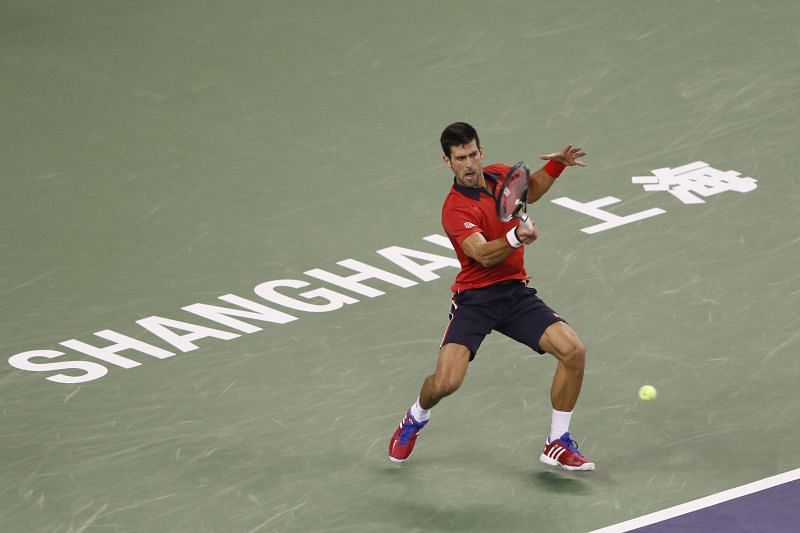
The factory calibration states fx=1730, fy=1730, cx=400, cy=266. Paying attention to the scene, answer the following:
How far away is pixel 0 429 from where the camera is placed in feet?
38.0

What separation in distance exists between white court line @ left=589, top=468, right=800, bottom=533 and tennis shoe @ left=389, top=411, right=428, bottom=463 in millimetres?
1466

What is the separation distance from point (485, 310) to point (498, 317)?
9 cm

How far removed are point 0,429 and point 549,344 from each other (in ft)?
12.4

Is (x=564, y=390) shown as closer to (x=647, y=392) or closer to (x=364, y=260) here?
(x=647, y=392)

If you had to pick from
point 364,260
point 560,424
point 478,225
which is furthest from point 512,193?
point 364,260

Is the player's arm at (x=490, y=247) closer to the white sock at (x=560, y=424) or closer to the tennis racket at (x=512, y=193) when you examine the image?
the tennis racket at (x=512, y=193)

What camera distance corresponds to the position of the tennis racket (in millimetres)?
10305

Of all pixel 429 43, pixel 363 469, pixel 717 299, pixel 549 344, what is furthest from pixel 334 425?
pixel 429 43

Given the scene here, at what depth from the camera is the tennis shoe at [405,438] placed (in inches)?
428

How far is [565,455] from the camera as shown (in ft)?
35.0

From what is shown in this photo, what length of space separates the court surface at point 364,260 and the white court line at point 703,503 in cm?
8

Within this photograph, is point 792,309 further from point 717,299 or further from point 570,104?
point 570,104

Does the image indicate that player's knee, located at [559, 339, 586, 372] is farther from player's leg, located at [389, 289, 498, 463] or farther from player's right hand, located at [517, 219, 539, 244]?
player's right hand, located at [517, 219, 539, 244]

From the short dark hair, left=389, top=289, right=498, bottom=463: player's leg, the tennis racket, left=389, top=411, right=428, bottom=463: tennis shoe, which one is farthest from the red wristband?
left=389, top=411, right=428, bottom=463: tennis shoe
